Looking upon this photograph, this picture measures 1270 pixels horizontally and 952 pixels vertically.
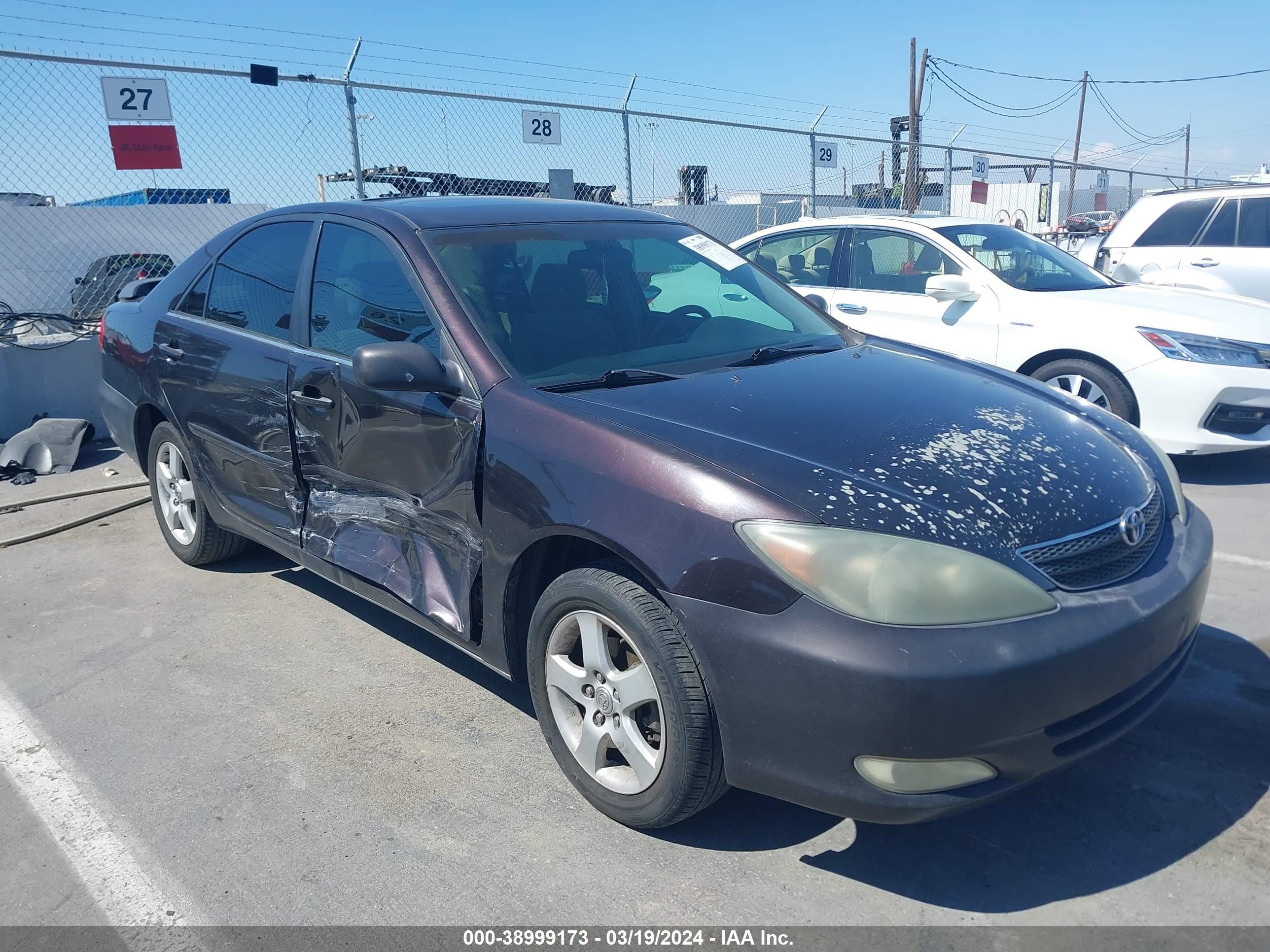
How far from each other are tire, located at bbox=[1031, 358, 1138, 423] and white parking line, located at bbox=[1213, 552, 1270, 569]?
1.36 m

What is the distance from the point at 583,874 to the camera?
8.17 ft

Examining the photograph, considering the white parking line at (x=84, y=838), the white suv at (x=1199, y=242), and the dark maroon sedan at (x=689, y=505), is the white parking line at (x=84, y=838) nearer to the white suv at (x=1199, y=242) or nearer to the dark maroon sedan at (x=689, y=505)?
the dark maroon sedan at (x=689, y=505)

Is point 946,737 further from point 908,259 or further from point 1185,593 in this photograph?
point 908,259

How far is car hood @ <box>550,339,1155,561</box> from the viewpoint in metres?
2.31

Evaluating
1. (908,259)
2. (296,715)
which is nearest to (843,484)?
(296,715)

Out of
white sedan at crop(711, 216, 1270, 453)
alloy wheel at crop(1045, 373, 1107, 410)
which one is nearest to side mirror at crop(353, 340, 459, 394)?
white sedan at crop(711, 216, 1270, 453)

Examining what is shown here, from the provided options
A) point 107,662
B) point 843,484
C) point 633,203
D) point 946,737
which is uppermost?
point 633,203

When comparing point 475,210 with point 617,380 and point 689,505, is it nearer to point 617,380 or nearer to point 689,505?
point 617,380

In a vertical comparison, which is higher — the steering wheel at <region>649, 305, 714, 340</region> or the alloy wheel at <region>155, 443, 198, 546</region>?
the steering wheel at <region>649, 305, 714, 340</region>

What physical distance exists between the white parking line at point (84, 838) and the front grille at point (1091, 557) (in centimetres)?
223

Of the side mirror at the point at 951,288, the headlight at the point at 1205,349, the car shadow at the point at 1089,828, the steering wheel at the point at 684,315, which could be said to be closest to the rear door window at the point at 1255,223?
the headlight at the point at 1205,349

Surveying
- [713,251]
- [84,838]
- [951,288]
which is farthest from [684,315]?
[951,288]

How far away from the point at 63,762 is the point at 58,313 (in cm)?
580

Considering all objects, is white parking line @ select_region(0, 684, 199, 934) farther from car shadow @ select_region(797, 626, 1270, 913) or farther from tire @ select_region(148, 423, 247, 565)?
Answer: car shadow @ select_region(797, 626, 1270, 913)
